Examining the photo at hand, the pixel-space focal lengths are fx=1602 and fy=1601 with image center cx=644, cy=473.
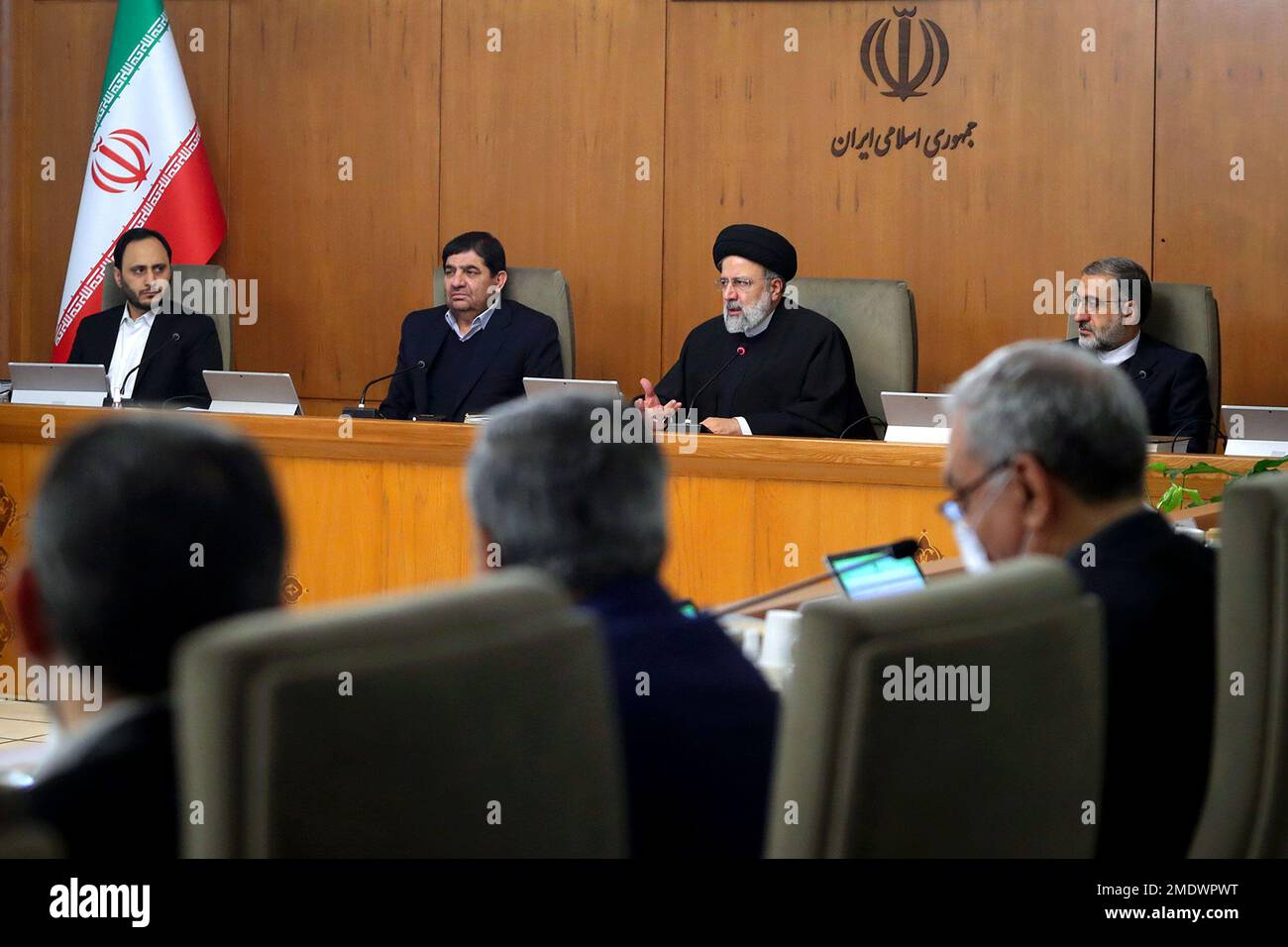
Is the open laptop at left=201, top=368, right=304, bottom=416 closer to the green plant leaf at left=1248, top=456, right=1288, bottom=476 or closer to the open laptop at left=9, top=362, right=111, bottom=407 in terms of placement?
the open laptop at left=9, top=362, right=111, bottom=407

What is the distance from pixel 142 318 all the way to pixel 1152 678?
5195 millimetres

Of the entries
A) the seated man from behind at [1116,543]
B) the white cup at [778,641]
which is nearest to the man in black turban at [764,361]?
the white cup at [778,641]

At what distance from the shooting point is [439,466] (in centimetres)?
429

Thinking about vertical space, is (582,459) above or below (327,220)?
below

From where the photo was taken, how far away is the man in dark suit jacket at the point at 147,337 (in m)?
5.89

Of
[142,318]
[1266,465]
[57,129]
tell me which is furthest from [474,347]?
[1266,465]

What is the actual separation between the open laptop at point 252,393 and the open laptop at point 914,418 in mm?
1809

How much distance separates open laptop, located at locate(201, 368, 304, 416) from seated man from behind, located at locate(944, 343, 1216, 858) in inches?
140

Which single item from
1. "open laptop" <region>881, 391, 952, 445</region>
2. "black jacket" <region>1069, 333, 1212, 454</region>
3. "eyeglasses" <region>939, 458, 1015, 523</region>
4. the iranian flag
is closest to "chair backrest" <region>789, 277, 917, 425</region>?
"black jacket" <region>1069, 333, 1212, 454</region>

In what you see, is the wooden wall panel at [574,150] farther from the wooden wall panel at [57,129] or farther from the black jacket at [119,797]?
the black jacket at [119,797]

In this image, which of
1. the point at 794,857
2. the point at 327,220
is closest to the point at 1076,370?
the point at 794,857

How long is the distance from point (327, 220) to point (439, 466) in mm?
2810

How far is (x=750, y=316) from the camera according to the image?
5.51 meters

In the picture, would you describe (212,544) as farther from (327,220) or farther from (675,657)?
(327,220)
